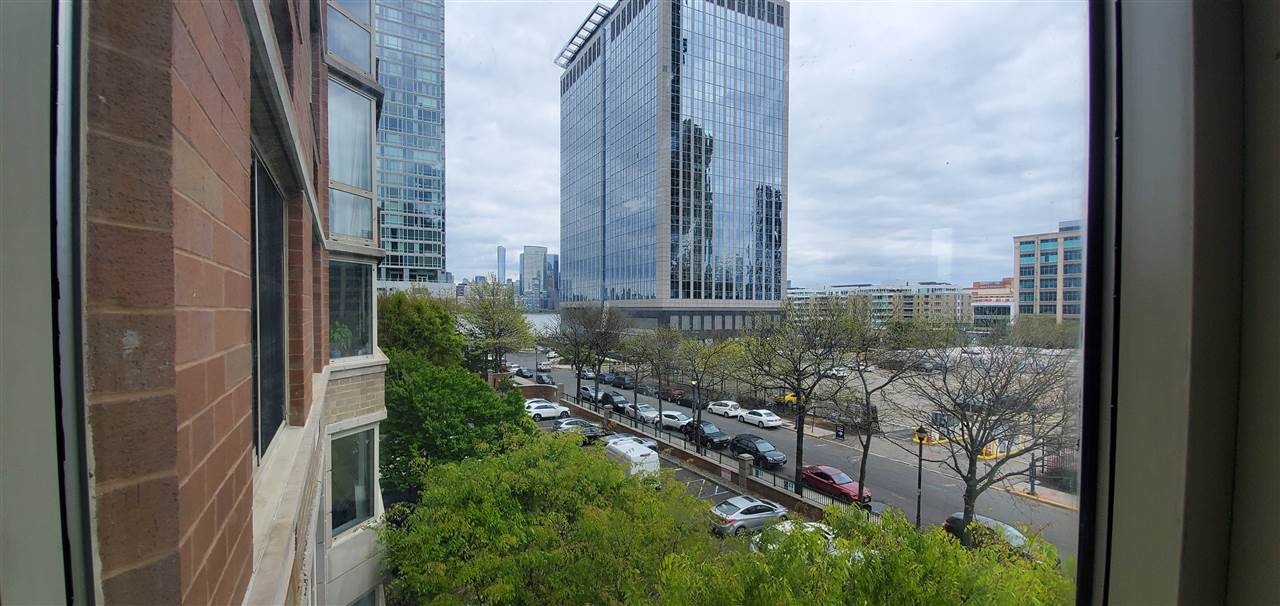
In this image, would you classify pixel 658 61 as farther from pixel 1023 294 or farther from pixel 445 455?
pixel 1023 294

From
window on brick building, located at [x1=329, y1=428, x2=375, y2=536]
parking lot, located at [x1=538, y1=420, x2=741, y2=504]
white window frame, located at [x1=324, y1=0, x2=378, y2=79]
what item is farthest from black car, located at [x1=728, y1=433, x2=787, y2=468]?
white window frame, located at [x1=324, y1=0, x2=378, y2=79]

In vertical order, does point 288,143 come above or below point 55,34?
above

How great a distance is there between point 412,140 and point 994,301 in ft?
79.6

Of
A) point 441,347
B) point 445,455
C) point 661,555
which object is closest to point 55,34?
point 661,555

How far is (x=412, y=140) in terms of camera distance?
21.9 m

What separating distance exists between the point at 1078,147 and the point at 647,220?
27.8 metres

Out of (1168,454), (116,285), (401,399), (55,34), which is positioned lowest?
(401,399)

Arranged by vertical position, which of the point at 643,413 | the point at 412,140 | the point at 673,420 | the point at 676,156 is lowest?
the point at 643,413

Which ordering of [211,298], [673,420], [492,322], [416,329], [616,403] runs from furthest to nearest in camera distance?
[616,403] < [492,322] < [673,420] < [416,329] < [211,298]

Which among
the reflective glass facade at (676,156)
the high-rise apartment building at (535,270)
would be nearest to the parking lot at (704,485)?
the reflective glass facade at (676,156)

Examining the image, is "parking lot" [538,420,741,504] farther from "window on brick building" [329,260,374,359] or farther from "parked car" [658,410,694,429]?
"window on brick building" [329,260,374,359]

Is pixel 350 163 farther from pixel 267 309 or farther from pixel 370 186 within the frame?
pixel 267 309

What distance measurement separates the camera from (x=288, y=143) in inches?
73.7

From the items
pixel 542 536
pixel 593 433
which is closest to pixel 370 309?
pixel 542 536
